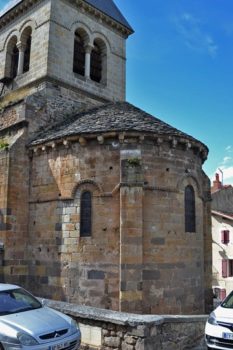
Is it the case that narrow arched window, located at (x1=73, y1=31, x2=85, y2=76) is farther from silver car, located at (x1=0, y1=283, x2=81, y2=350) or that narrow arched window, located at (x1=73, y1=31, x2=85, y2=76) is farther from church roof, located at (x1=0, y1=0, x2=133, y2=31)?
silver car, located at (x1=0, y1=283, x2=81, y2=350)

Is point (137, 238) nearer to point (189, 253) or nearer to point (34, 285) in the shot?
point (189, 253)

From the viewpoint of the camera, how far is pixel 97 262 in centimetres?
1088

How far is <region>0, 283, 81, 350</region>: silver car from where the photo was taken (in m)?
5.37

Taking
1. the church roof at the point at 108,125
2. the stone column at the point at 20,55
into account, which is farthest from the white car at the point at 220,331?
the stone column at the point at 20,55

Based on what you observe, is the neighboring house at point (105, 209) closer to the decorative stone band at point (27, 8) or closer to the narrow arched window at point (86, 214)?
the narrow arched window at point (86, 214)

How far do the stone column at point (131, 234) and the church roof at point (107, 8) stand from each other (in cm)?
969

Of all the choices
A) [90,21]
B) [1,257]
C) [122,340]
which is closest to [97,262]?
[1,257]

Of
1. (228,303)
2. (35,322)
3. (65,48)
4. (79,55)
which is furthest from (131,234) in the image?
(79,55)

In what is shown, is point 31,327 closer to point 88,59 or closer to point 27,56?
point 88,59

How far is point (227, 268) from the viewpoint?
2503cm

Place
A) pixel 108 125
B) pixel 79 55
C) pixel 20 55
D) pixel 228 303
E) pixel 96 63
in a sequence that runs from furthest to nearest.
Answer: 1. pixel 96 63
2. pixel 79 55
3. pixel 20 55
4. pixel 108 125
5. pixel 228 303

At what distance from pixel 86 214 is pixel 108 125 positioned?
2917 millimetres

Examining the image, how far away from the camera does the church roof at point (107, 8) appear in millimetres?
17105

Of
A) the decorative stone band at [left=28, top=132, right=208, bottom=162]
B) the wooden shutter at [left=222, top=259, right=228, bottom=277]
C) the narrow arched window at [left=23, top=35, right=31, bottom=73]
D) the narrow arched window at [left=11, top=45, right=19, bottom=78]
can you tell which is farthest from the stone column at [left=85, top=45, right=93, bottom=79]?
the wooden shutter at [left=222, top=259, right=228, bottom=277]
